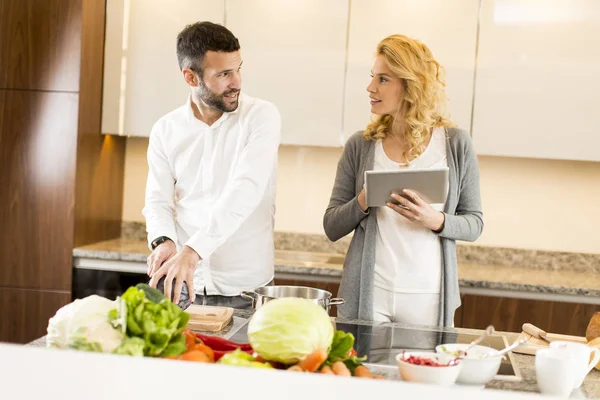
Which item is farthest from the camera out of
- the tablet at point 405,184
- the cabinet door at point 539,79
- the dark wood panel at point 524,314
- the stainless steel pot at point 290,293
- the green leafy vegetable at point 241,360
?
the cabinet door at point 539,79

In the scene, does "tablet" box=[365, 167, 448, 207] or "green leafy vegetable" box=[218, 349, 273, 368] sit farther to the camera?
"tablet" box=[365, 167, 448, 207]

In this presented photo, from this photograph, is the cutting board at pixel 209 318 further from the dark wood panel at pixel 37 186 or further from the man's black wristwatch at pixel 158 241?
the dark wood panel at pixel 37 186

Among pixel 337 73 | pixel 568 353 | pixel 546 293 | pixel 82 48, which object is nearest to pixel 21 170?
pixel 82 48

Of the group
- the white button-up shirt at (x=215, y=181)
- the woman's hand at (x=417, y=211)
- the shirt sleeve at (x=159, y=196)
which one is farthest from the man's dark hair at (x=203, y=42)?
the woman's hand at (x=417, y=211)

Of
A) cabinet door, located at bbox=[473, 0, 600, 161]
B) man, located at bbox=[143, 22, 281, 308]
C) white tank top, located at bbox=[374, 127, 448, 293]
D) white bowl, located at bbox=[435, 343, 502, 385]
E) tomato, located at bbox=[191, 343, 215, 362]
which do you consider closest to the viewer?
tomato, located at bbox=[191, 343, 215, 362]

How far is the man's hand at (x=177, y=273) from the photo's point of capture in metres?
1.84

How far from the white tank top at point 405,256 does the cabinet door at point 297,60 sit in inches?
48.2

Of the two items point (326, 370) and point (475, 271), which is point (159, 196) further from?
point (475, 271)

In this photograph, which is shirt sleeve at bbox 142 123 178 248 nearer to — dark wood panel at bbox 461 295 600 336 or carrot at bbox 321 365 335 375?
carrot at bbox 321 365 335 375

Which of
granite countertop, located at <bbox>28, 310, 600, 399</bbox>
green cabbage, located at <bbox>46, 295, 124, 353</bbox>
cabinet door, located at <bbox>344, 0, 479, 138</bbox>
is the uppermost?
cabinet door, located at <bbox>344, 0, 479, 138</bbox>

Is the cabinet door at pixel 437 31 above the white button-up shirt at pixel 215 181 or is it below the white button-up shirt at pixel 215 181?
above

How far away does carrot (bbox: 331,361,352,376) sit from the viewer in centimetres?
120

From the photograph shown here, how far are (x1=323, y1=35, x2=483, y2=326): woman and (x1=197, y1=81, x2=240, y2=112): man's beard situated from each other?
1.32 feet

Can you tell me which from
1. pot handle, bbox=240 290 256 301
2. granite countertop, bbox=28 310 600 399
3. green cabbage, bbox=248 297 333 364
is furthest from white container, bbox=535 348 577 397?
pot handle, bbox=240 290 256 301
